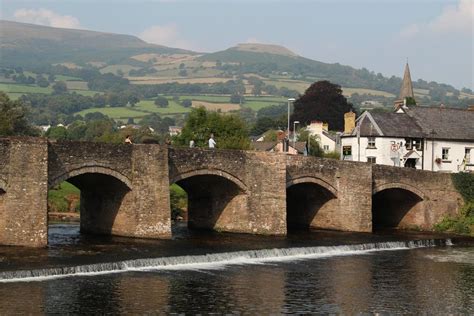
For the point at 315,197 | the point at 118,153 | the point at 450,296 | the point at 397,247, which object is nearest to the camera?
the point at 450,296

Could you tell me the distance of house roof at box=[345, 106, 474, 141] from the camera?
60750 millimetres

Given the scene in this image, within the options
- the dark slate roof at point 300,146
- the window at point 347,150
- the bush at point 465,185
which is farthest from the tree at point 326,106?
the bush at point 465,185

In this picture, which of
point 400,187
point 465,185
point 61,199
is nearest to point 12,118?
point 61,199

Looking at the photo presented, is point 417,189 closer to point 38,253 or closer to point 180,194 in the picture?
point 180,194

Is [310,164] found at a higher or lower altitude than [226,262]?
higher

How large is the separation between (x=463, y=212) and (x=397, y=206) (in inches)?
162

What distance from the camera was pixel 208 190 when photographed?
48.2 meters

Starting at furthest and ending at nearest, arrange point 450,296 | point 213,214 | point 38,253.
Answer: point 213,214 < point 38,253 < point 450,296

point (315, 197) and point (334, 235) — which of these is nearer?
point (334, 235)

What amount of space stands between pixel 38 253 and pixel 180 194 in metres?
24.8

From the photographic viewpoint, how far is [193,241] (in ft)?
141

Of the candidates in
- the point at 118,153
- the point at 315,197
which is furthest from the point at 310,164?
the point at 118,153

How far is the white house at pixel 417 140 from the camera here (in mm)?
60656

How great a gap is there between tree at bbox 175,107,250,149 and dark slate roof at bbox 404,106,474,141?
16.1m
